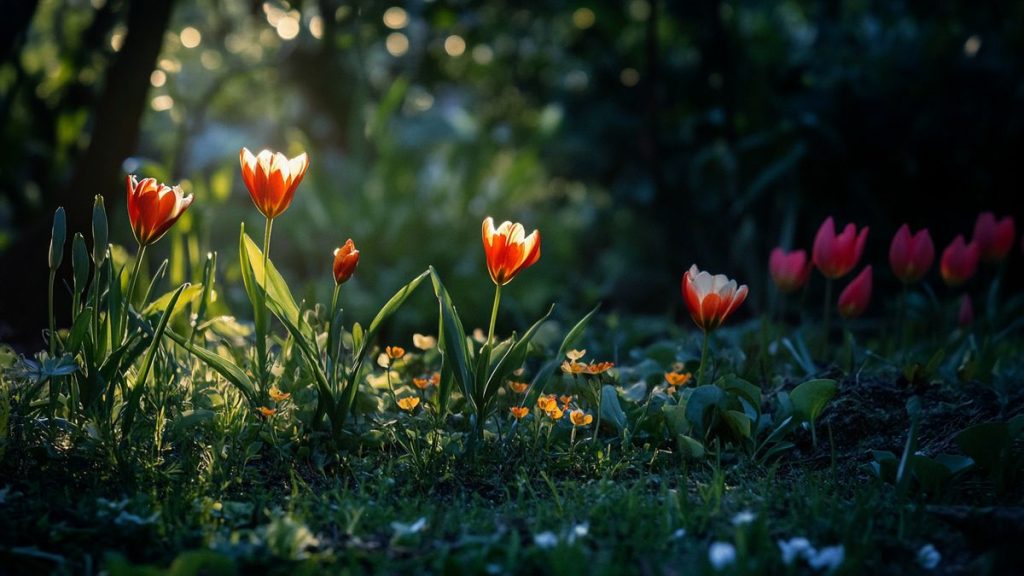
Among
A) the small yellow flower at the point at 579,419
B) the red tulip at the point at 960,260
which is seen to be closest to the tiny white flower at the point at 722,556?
the small yellow flower at the point at 579,419

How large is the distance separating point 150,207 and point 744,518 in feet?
4.64

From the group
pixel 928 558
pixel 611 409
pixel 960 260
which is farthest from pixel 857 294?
pixel 928 558

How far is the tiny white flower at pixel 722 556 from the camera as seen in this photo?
1614mm

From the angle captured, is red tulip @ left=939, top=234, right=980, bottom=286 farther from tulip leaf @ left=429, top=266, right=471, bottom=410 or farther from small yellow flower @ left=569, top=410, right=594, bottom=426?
tulip leaf @ left=429, top=266, right=471, bottom=410

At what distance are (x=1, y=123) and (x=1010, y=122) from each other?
4.98 metres

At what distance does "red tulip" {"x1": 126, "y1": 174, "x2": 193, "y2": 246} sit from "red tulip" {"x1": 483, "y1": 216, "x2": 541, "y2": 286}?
70cm

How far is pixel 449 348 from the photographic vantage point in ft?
7.16

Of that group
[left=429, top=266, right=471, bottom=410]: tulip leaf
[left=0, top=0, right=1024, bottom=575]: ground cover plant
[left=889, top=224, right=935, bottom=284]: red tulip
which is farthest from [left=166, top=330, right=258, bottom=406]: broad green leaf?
[left=889, top=224, right=935, bottom=284]: red tulip

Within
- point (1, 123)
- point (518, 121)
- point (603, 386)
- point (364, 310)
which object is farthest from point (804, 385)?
point (518, 121)

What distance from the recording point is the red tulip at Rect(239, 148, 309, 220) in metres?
2.06

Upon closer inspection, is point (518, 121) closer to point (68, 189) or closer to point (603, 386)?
point (68, 189)

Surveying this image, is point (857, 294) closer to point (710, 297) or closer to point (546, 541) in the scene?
point (710, 297)

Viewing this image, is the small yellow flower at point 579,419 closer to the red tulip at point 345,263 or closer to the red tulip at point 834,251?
the red tulip at point 345,263

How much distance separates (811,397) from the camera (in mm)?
2299
